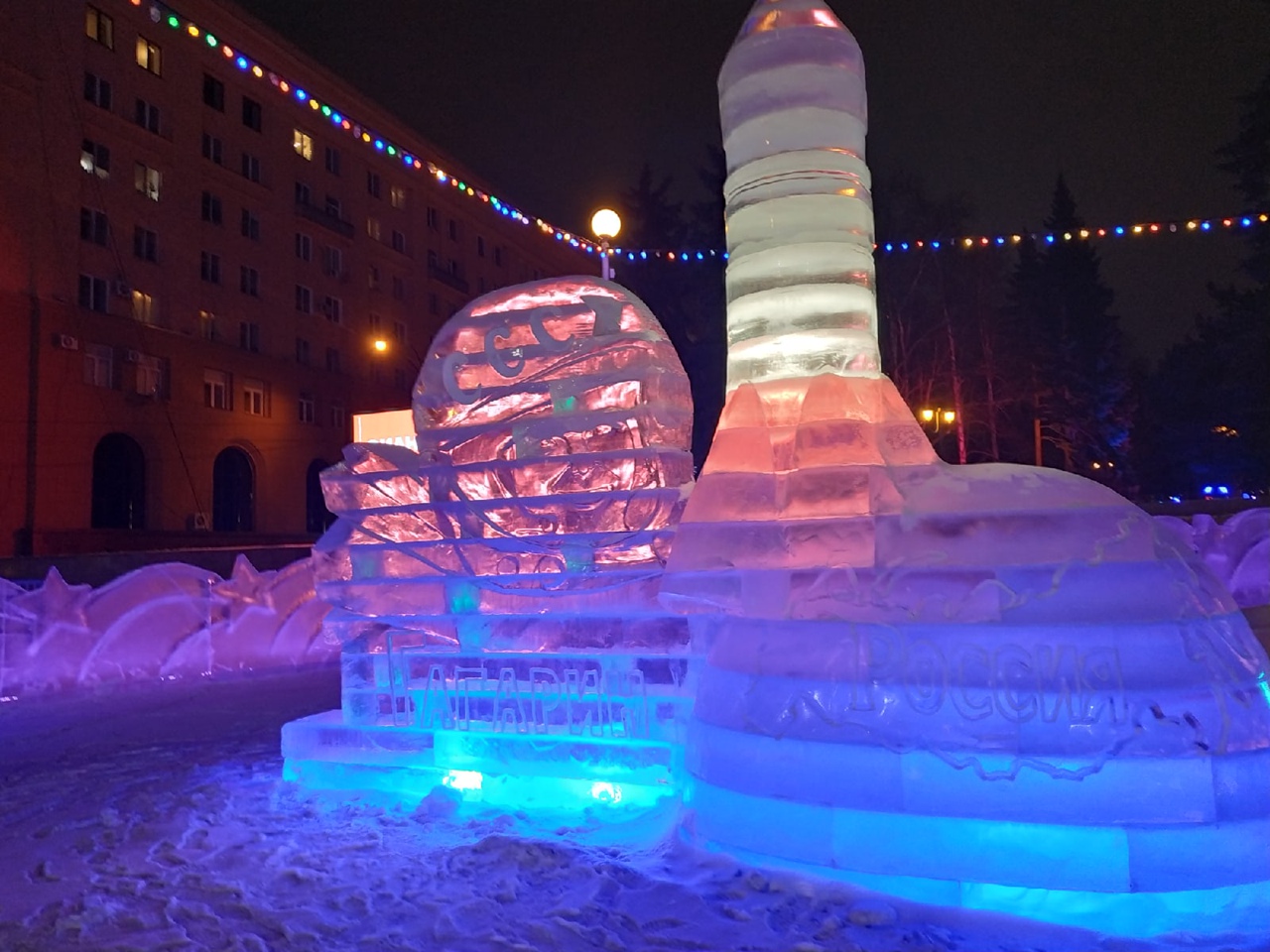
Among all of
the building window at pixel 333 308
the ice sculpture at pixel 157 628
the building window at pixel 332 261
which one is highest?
the building window at pixel 332 261

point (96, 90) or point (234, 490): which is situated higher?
point (96, 90)

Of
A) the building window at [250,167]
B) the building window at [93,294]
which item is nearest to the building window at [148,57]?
the building window at [250,167]

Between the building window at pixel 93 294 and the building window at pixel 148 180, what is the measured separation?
2.71 meters

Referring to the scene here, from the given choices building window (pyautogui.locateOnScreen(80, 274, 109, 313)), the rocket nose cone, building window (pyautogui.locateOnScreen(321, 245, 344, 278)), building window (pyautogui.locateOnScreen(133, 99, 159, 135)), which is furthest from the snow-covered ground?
building window (pyautogui.locateOnScreen(321, 245, 344, 278))

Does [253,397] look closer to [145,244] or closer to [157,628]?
[145,244]

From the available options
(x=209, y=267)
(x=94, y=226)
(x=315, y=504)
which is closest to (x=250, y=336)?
(x=209, y=267)

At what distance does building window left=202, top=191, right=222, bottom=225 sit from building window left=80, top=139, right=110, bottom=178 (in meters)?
2.93

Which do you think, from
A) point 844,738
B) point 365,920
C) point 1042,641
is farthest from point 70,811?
point 1042,641

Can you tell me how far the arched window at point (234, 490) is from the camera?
23781mm

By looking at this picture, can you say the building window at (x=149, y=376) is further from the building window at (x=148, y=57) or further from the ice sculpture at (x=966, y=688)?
the ice sculpture at (x=966, y=688)

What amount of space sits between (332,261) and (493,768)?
2592 cm

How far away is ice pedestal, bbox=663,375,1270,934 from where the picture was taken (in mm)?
2832

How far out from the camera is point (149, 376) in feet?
68.9

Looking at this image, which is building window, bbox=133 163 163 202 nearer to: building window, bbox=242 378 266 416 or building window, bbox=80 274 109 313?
building window, bbox=80 274 109 313
